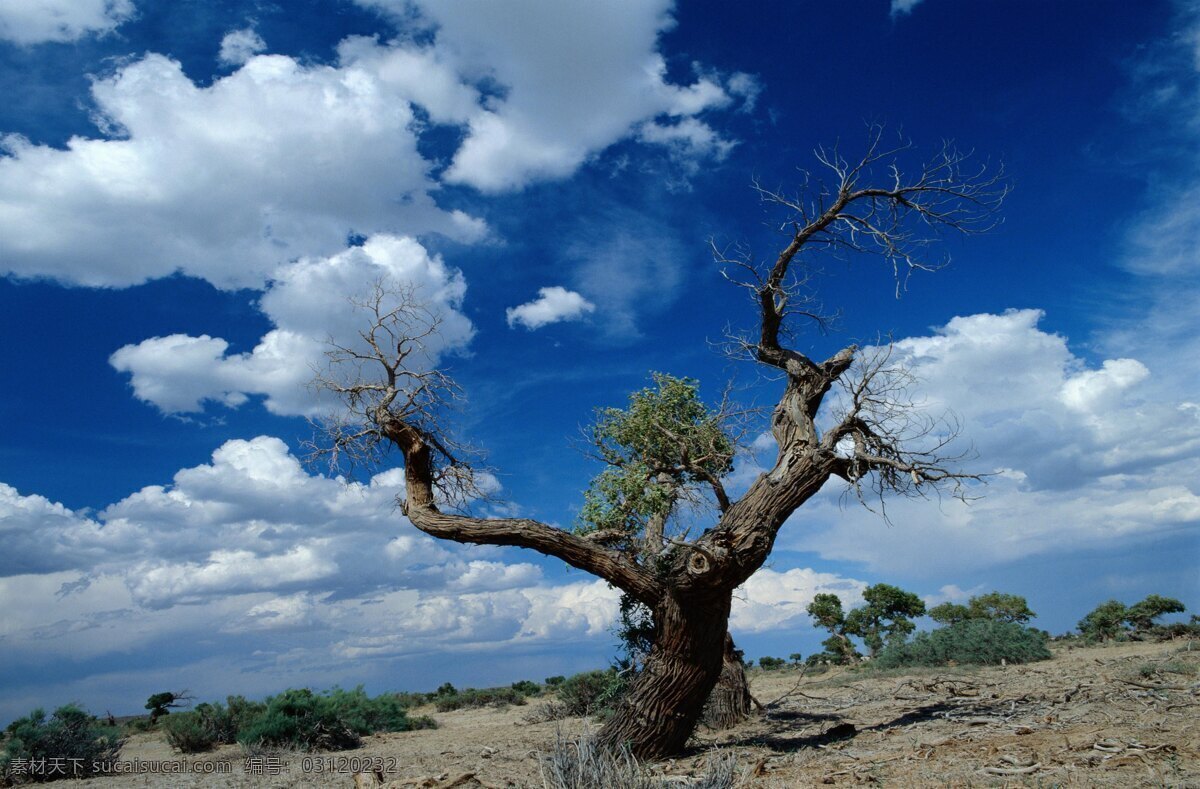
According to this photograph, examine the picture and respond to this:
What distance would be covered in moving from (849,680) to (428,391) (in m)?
17.3

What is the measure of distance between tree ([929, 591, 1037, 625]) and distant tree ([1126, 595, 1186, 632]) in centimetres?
1171

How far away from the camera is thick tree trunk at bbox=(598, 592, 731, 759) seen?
400 inches

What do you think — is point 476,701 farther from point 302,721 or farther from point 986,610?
point 986,610

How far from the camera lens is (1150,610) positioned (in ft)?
117

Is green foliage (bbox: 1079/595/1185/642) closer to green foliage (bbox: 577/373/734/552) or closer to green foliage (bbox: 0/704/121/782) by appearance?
green foliage (bbox: 577/373/734/552)

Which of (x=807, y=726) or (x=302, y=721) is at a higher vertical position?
(x=302, y=721)

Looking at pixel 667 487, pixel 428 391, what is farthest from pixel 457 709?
pixel 428 391

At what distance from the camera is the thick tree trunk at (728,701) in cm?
1439

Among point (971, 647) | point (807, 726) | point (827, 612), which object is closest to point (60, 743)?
point (807, 726)

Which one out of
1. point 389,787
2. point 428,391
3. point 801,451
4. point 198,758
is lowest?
point 198,758

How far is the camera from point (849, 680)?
23250 millimetres

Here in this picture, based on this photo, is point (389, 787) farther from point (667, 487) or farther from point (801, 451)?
point (667, 487)

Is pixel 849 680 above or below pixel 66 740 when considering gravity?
below

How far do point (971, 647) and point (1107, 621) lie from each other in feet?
46.7
